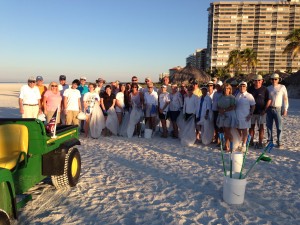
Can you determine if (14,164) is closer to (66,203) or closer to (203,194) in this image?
(66,203)

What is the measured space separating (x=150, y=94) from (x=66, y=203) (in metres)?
Answer: 4.97

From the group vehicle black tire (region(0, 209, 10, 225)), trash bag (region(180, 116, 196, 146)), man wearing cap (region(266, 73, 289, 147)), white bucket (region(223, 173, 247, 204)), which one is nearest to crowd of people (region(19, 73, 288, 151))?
man wearing cap (region(266, 73, 289, 147))

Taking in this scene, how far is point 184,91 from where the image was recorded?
8555 mm

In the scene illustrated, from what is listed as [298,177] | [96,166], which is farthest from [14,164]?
[298,177]

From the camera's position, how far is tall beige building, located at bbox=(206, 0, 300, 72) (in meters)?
115

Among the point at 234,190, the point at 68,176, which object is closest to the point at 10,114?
the point at 68,176

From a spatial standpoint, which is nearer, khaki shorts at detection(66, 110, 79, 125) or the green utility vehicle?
the green utility vehicle

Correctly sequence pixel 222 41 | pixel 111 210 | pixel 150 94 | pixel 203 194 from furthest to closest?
pixel 222 41 → pixel 150 94 → pixel 203 194 → pixel 111 210

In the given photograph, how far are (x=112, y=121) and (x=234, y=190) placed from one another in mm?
5228

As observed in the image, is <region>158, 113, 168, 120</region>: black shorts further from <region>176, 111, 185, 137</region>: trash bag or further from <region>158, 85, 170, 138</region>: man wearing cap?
<region>176, 111, 185, 137</region>: trash bag

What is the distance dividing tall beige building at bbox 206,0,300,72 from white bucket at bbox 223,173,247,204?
377 feet

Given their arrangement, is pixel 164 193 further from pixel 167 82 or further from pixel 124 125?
pixel 167 82

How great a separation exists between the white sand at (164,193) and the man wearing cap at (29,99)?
6.15ft

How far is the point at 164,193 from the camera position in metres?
4.12
